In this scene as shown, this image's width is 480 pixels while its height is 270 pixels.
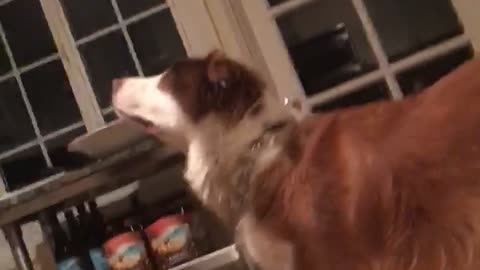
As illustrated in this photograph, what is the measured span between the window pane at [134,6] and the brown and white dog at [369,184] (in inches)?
35.8

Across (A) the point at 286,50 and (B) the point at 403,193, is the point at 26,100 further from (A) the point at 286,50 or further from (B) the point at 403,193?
(B) the point at 403,193

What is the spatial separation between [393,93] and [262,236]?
0.80m

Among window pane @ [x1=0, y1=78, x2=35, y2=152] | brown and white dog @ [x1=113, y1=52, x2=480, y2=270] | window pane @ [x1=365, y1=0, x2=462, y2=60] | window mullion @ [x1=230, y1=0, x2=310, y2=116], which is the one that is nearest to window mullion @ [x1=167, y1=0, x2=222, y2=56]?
window mullion @ [x1=230, y1=0, x2=310, y2=116]

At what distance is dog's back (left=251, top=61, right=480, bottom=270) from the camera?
1.47 meters

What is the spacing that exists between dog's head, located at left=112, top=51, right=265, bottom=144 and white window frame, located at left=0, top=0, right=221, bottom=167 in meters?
0.53

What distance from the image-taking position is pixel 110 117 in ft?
7.84

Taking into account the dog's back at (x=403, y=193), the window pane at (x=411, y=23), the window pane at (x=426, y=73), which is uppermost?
the window pane at (x=411, y=23)

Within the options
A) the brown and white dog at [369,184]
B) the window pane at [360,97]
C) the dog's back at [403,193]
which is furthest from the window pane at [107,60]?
the dog's back at [403,193]

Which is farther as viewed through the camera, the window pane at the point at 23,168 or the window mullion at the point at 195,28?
the window pane at the point at 23,168

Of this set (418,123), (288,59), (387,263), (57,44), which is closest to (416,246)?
(387,263)

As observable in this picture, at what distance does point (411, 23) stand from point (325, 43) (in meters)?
0.25

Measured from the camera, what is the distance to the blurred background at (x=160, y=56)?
7.33 ft

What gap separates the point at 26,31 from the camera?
253cm

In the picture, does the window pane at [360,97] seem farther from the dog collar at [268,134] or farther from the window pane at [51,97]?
the window pane at [51,97]
